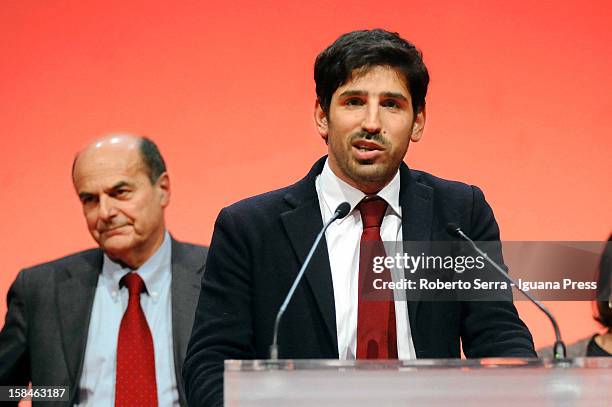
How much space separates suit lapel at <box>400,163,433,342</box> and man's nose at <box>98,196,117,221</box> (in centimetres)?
104

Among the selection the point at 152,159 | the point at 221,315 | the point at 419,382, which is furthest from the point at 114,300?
the point at 419,382

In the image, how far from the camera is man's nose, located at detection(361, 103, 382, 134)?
2.47 meters

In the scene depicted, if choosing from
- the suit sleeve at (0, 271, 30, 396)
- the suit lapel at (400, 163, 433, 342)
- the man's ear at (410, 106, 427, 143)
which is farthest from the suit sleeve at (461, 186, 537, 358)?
the suit sleeve at (0, 271, 30, 396)

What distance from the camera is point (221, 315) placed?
241 centimetres

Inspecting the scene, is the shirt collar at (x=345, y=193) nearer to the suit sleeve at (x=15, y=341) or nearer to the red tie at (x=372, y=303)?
the red tie at (x=372, y=303)

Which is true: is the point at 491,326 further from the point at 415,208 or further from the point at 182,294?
the point at 182,294

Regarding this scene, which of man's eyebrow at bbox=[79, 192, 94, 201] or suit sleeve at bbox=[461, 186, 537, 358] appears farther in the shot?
man's eyebrow at bbox=[79, 192, 94, 201]

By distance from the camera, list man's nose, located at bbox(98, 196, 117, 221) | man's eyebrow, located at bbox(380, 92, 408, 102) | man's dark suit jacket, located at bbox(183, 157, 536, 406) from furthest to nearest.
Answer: man's nose, located at bbox(98, 196, 117, 221) → man's eyebrow, located at bbox(380, 92, 408, 102) → man's dark suit jacket, located at bbox(183, 157, 536, 406)

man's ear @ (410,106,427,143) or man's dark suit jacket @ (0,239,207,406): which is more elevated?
man's ear @ (410,106,427,143)

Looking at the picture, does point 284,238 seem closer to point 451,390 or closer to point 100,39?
point 451,390

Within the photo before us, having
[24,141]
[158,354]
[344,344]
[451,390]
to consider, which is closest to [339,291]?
[344,344]

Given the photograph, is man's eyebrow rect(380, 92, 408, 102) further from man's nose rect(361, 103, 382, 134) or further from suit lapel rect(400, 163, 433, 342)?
suit lapel rect(400, 163, 433, 342)

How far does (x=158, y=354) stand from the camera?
3146mm

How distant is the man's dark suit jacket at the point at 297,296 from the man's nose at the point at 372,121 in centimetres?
19
